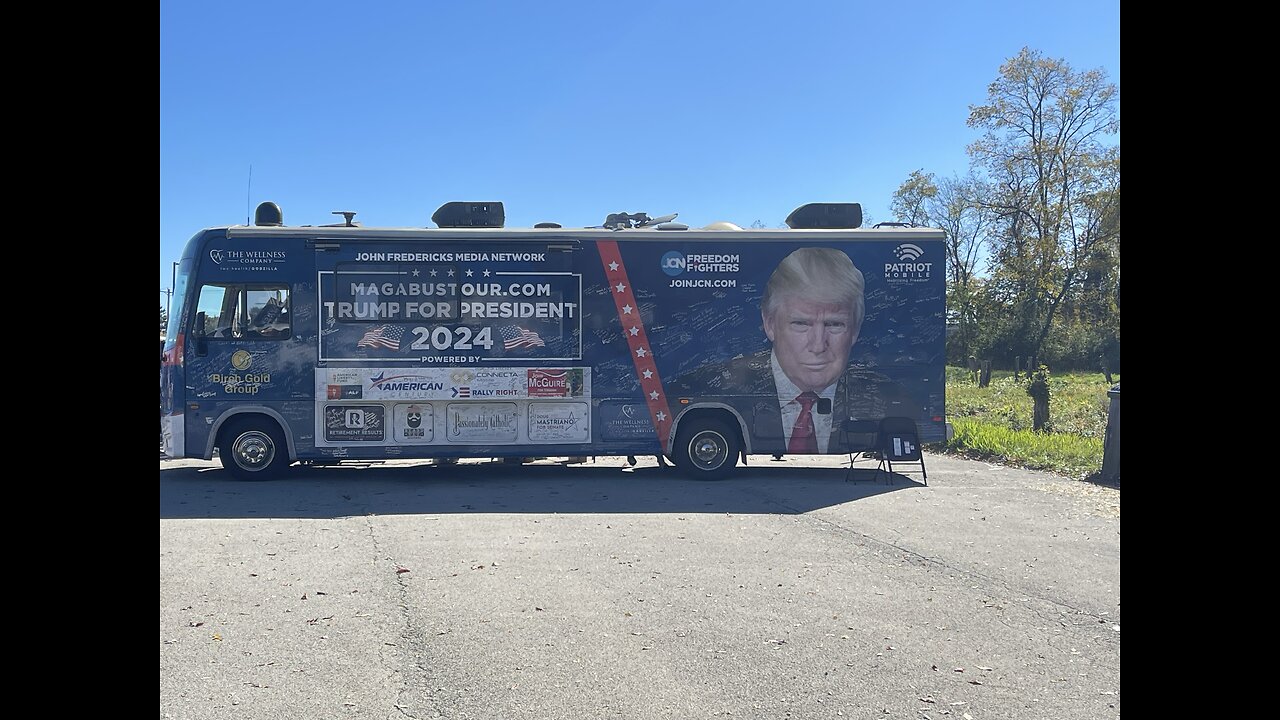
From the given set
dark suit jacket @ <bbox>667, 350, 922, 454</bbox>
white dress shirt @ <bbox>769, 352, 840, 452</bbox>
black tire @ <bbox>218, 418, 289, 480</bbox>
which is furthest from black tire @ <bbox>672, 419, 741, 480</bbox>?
black tire @ <bbox>218, 418, 289, 480</bbox>

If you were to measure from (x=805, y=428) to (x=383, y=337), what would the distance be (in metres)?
6.00

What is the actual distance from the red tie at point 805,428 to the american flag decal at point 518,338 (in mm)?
3726

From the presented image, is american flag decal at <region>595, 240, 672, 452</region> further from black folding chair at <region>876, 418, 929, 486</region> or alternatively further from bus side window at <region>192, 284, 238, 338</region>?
bus side window at <region>192, 284, 238, 338</region>

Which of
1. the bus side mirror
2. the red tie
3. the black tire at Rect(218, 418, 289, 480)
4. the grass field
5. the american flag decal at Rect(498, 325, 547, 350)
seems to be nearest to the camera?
the bus side mirror

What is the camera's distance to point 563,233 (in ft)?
38.0

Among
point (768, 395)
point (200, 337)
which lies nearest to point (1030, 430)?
point (768, 395)

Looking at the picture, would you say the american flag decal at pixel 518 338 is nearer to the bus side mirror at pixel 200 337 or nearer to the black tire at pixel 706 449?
the black tire at pixel 706 449

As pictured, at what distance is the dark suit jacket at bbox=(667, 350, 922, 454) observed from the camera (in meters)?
11.5

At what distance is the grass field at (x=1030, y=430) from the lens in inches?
503

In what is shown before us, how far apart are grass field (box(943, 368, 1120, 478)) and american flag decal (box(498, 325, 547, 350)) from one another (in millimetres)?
7189
